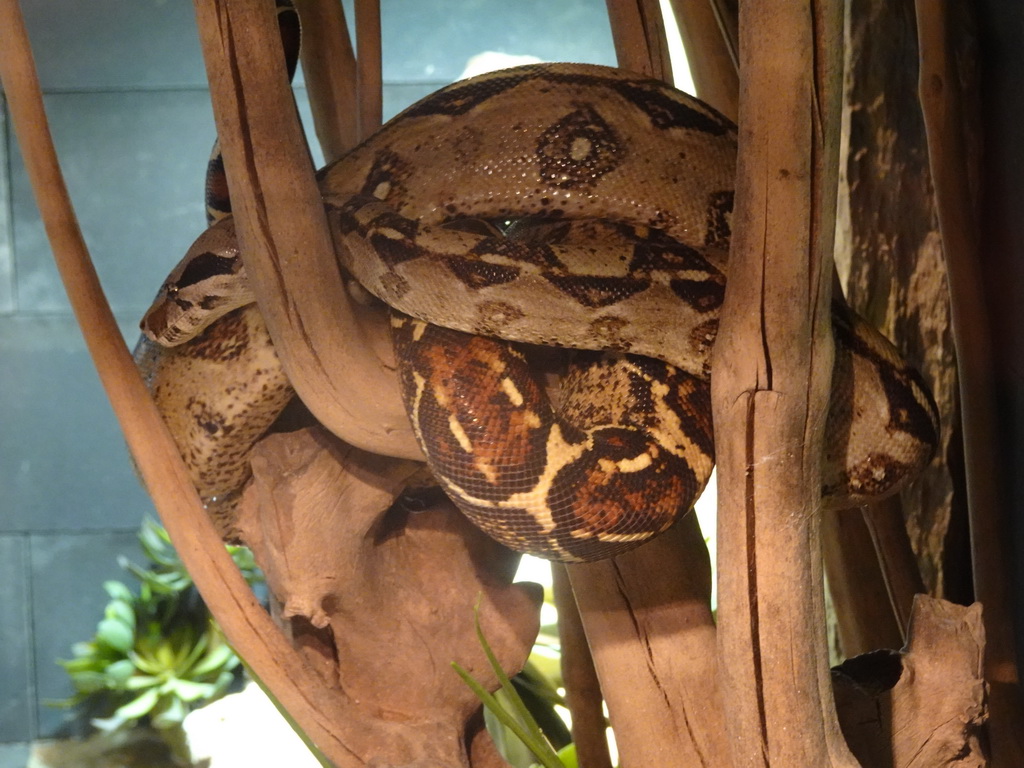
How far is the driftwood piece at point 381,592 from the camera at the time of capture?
4.87ft

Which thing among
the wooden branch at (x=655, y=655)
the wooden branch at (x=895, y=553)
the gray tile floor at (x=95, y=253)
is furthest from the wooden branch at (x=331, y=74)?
the gray tile floor at (x=95, y=253)

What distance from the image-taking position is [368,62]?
167cm

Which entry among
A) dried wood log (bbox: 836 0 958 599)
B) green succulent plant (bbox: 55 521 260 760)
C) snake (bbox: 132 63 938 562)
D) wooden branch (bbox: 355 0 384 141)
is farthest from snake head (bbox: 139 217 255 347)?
green succulent plant (bbox: 55 521 260 760)

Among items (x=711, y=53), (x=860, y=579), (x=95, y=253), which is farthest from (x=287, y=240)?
(x=95, y=253)

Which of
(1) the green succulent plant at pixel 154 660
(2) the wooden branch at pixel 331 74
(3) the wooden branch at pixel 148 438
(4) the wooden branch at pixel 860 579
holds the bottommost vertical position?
(1) the green succulent plant at pixel 154 660

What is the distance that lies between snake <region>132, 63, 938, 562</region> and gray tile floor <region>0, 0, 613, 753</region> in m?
1.88

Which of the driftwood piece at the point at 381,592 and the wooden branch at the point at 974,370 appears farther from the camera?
the wooden branch at the point at 974,370

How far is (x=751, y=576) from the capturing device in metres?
1.06

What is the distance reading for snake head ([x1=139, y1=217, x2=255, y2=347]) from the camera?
54.1 inches

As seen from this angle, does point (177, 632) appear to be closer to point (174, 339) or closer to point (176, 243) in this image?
point (176, 243)

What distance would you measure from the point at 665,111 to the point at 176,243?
2412 millimetres

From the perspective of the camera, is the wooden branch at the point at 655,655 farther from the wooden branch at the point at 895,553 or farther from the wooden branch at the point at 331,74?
the wooden branch at the point at 331,74

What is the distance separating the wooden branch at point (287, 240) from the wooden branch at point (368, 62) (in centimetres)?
56

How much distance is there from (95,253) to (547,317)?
2.63 m
